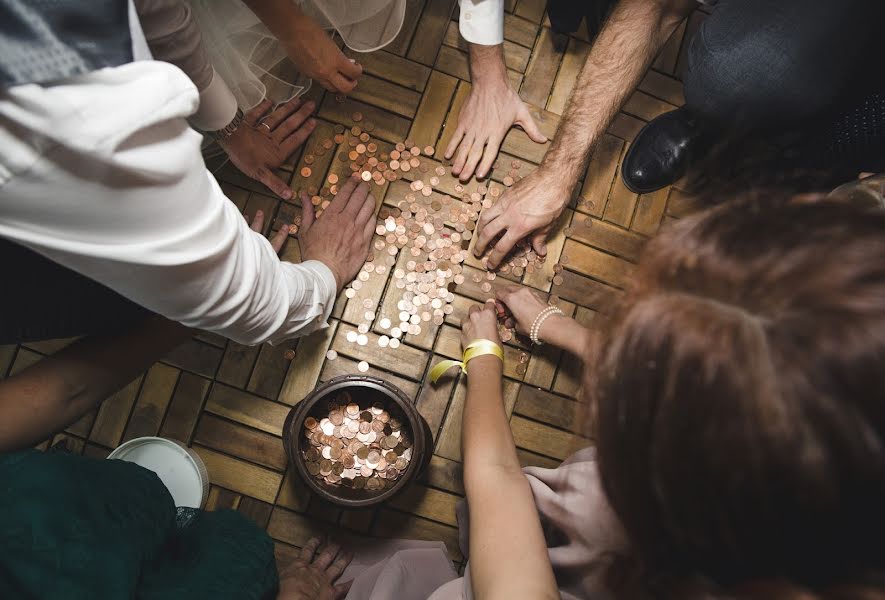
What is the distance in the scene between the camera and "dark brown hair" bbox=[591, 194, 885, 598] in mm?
491

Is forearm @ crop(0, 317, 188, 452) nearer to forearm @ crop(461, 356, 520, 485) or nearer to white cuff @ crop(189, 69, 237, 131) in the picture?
white cuff @ crop(189, 69, 237, 131)

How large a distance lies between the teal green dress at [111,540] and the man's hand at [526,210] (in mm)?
852

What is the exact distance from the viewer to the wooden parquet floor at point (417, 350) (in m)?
1.34

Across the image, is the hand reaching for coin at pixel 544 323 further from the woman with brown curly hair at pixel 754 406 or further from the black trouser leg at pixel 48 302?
the black trouser leg at pixel 48 302

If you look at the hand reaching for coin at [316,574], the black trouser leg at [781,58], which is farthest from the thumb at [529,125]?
the hand reaching for coin at [316,574]

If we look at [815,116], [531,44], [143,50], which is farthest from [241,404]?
[815,116]

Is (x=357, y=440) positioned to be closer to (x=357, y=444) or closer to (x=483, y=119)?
(x=357, y=444)

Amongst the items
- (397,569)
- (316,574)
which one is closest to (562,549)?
(397,569)

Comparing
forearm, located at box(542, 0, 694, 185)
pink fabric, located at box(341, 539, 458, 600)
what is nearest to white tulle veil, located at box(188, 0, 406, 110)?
forearm, located at box(542, 0, 694, 185)

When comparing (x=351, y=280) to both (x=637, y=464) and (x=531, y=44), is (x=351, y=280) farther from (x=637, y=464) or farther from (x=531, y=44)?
(x=637, y=464)

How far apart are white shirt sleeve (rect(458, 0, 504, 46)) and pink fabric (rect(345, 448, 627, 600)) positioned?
0.97 m

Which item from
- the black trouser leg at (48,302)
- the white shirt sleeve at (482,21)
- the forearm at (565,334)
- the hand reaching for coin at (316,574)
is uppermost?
the white shirt sleeve at (482,21)

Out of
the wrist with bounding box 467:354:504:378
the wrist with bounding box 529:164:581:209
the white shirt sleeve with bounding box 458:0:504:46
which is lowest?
the wrist with bounding box 467:354:504:378

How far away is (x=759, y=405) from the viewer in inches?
19.9
